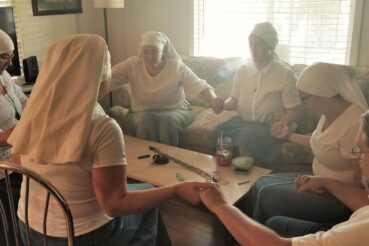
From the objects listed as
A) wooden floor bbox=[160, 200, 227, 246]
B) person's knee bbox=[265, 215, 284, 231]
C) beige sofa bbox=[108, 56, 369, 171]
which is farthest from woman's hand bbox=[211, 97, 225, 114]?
person's knee bbox=[265, 215, 284, 231]

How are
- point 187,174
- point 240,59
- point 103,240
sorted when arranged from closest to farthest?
1. point 103,240
2. point 187,174
3. point 240,59

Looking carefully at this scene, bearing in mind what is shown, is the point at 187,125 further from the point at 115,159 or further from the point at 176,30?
the point at 115,159

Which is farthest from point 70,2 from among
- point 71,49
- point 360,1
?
point 71,49

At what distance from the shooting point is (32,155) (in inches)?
50.2

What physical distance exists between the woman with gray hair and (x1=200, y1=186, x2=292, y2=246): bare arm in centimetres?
142

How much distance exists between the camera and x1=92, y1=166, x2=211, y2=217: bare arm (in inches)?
50.7

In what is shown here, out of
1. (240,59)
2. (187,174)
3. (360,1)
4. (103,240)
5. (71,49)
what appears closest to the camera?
(71,49)

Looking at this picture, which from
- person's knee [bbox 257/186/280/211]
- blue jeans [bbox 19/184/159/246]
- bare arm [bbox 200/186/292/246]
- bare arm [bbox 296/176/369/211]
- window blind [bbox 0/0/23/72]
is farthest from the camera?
window blind [bbox 0/0/23/72]

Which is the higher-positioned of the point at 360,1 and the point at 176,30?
the point at 360,1

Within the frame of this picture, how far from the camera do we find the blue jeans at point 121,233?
1.39 meters

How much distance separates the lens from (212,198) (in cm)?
138

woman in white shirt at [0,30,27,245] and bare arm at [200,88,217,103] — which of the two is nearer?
woman in white shirt at [0,30,27,245]

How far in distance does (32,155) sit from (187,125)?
2139 mm

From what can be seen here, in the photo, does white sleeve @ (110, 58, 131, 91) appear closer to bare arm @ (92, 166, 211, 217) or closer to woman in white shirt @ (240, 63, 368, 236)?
woman in white shirt @ (240, 63, 368, 236)
